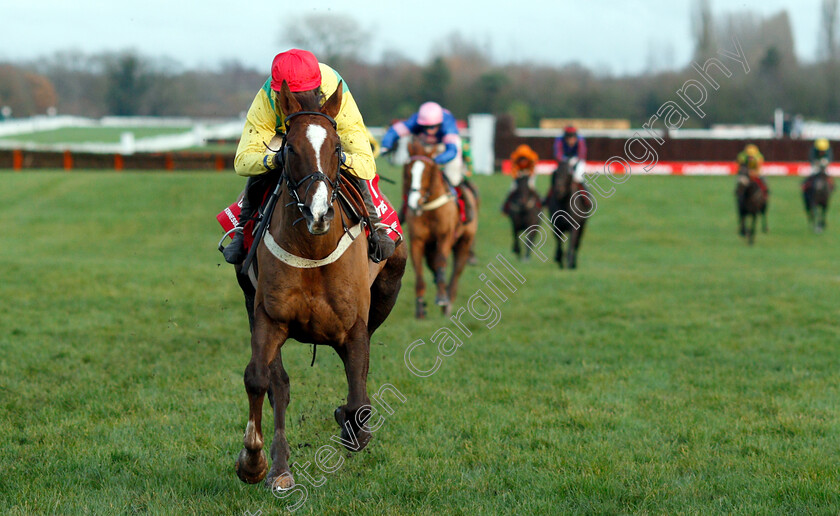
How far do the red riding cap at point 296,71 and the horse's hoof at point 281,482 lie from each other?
2.00 m

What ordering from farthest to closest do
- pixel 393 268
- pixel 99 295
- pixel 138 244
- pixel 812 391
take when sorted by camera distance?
pixel 138 244 → pixel 99 295 → pixel 812 391 → pixel 393 268

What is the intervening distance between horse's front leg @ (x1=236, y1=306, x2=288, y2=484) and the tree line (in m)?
42.1

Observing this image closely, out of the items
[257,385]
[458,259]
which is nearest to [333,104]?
[257,385]

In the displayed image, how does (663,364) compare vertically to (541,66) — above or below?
below

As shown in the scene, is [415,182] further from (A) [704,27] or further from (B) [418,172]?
(A) [704,27]

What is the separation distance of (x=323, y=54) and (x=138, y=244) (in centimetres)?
1449

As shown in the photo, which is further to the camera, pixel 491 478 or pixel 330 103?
pixel 491 478

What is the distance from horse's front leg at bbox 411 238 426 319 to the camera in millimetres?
10461

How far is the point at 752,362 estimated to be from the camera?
26.3 feet

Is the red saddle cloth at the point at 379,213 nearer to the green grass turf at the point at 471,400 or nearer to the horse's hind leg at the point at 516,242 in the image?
the green grass turf at the point at 471,400

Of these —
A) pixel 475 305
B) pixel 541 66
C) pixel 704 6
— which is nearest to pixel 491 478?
pixel 475 305

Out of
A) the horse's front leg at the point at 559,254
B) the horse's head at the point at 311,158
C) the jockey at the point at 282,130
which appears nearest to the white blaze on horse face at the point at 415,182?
the jockey at the point at 282,130

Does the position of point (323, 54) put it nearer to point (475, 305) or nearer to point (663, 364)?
point (475, 305)

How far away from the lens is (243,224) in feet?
16.6
